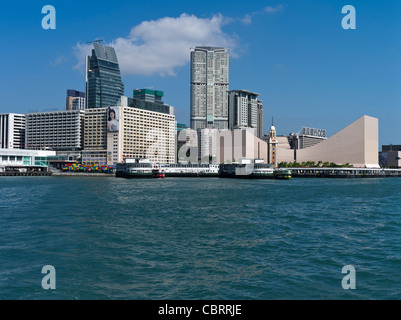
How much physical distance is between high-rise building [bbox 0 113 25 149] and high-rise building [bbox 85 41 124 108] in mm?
30201

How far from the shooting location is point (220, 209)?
2450cm

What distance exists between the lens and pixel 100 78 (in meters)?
158

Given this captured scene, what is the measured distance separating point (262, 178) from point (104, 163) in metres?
54.9

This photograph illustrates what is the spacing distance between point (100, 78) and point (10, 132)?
43.2m

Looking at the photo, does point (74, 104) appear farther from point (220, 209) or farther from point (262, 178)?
point (220, 209)

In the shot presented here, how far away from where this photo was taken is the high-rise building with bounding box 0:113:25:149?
13312 centimetres

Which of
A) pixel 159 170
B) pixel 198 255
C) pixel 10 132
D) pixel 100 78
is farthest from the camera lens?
pixel 100 78

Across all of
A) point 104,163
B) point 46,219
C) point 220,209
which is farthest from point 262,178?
point 46,219
